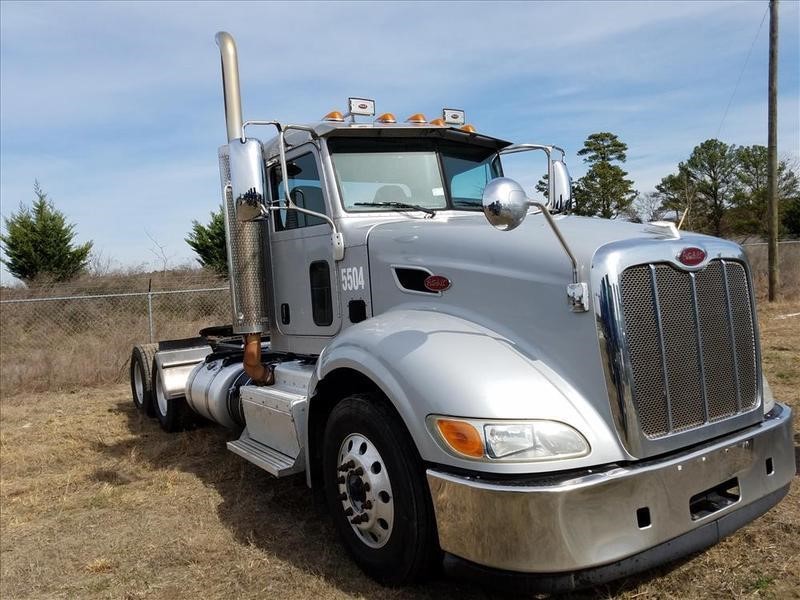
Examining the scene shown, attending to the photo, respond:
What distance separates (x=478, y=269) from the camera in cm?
329

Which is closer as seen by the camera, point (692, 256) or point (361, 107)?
point (692, 256)

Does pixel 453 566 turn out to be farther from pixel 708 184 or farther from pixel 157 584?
pixel 708 184

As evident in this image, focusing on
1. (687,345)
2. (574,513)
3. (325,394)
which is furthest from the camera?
(325,394)

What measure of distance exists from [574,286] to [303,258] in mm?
2466

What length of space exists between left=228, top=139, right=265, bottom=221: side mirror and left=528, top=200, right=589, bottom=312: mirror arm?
212cm

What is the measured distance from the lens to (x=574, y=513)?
248cm

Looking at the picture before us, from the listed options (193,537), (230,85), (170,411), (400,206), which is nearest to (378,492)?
(193,537)

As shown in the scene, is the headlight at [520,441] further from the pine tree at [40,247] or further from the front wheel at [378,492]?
the pine tree at [40,247]

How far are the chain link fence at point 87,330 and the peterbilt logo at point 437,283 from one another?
28.2 feet

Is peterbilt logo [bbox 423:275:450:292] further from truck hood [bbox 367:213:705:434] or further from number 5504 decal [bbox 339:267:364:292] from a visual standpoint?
number 5504 decal [bbox 339:267:364:292]

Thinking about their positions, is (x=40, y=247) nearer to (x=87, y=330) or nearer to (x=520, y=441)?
(x=87, y=330)

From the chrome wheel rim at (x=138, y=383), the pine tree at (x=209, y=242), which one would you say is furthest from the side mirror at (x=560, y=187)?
the pine tree at (x=209, y=242)

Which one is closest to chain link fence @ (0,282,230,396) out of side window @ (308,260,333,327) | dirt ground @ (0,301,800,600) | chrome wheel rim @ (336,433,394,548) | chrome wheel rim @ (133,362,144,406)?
chrome wheel rim @ (133,362,144,406)

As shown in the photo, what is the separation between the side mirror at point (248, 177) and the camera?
427 cm
